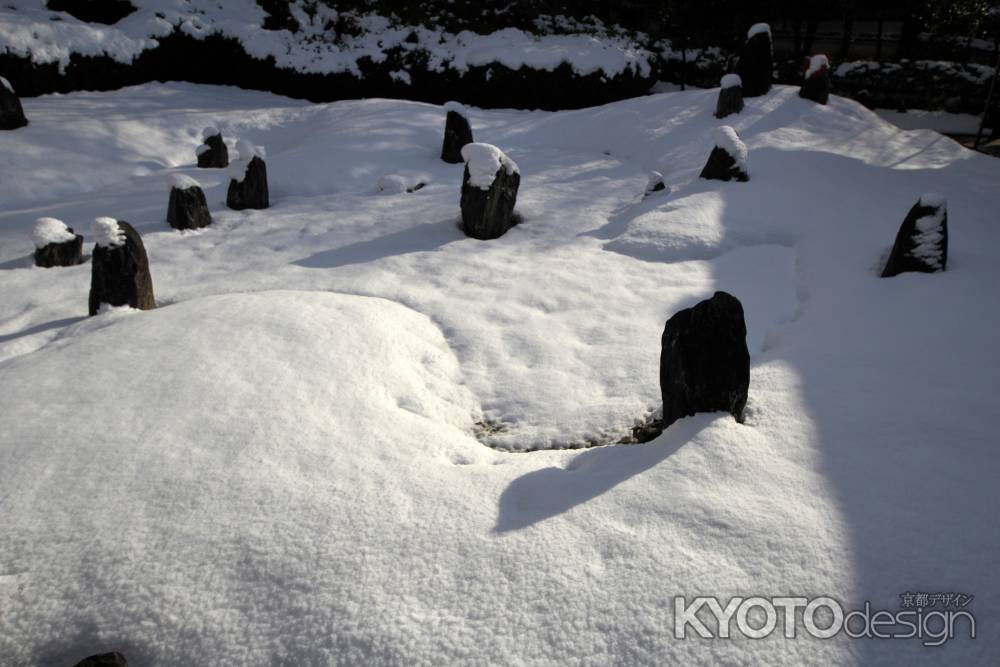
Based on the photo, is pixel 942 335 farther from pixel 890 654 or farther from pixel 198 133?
pixel 198 133

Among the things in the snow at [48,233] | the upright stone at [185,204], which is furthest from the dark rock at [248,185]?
the snow at [48,233]

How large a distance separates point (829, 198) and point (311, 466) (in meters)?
7.26

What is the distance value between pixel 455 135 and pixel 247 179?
3537 mm

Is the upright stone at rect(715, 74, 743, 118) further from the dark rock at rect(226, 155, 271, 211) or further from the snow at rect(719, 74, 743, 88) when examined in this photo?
the dark rock at rect(226, 155, 271, 211)

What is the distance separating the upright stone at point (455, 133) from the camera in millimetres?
10523

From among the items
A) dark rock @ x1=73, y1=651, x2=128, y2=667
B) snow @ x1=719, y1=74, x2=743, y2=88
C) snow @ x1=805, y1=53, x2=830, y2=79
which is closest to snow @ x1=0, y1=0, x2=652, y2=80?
snow @ x1=719, y1=74, x2=743, y2=88

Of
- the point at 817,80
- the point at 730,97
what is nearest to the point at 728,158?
the point at 730,97

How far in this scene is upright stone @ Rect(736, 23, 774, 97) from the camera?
11.5m

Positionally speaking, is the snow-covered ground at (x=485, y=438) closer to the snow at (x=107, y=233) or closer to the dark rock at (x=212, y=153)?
the snow at (x=107, y=233)

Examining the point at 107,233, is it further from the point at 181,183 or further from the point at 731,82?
the point at 731,82

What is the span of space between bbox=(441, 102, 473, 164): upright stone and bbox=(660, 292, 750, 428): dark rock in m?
7.59

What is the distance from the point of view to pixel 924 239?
18.9 feet

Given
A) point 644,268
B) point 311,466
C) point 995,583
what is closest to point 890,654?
point 995,583

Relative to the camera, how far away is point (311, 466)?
3348 millimetres
